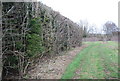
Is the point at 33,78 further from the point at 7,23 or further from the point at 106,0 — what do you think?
the point at 106,0

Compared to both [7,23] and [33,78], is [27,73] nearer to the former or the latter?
[33,78]

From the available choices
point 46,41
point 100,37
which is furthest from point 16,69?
point 100,37

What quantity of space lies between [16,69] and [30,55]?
68 cm

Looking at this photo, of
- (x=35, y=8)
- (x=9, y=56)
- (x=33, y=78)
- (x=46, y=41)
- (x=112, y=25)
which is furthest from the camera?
(x=112, y=25)

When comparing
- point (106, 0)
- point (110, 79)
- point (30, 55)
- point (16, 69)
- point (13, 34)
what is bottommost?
point (110, 79)

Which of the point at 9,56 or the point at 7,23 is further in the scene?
the point at 9,56

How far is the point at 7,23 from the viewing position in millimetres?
3449

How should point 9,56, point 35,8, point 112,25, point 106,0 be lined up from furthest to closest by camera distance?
point 112,25 → point 106,0 → point 35,8 → point 9,56

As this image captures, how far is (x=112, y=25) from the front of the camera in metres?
38.4

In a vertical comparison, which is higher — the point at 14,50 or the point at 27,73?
the point at 14,50

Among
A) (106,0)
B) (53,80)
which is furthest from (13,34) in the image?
(106,0)

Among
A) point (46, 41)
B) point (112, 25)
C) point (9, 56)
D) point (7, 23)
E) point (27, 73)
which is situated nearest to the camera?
point (7, 23)

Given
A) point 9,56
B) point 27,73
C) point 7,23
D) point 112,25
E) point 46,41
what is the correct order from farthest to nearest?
point 112,25
point 46,41
point 27,73
point 9,56
point 7,23

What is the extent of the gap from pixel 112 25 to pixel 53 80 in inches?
1550
